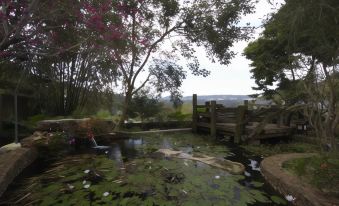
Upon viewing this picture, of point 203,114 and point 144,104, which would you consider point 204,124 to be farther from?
point 144,104

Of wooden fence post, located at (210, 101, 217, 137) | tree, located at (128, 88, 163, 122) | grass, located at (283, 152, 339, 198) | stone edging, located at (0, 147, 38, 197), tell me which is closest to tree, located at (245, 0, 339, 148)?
grass, located at (283, 152, 339, 198)

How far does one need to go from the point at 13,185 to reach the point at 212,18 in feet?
29.9

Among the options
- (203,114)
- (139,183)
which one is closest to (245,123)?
(203,114)

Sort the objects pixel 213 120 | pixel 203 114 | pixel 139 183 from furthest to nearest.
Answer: pixel 203 114 → pixel 213 120 → pixel 139 183

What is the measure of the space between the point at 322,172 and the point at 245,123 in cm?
498

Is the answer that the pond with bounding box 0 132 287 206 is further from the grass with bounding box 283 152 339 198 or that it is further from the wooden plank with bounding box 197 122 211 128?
the wooden plank with bounding box 197 122 211 128

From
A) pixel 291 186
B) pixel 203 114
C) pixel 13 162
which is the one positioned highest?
pixel 203 114

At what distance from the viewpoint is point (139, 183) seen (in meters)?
4.67

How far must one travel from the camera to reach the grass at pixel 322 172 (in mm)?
3767

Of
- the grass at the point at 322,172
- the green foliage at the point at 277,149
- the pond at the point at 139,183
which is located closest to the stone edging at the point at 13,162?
the pond at the point at 139,183

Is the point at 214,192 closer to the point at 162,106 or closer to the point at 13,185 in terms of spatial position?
the point at 13,185

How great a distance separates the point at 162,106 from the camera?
13781mm

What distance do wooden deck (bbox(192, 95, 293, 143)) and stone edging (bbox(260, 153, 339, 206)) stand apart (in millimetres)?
3118

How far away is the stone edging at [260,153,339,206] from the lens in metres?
3.46
